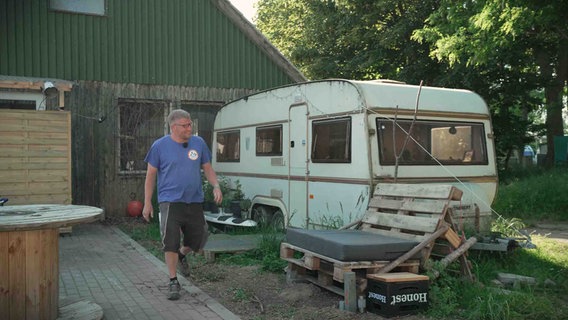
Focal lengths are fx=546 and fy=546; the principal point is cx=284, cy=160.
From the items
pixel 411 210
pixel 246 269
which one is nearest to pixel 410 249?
pixel 411 210

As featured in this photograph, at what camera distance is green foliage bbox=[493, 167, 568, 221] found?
1184 centimetres

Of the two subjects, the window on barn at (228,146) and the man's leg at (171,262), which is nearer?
the man's leg at (171,262)

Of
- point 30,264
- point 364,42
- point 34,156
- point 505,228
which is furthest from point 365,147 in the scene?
point 364,42

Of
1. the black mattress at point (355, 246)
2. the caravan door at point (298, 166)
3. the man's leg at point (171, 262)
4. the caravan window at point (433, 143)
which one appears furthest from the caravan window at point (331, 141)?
the man's leg at point (171, 262)

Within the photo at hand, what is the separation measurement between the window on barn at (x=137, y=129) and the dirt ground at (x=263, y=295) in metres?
5.91

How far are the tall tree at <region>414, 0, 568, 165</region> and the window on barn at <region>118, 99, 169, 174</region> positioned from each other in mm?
6913

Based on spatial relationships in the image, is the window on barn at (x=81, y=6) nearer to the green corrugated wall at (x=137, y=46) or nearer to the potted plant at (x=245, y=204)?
the green corrugated wall at (x=137, y=46)

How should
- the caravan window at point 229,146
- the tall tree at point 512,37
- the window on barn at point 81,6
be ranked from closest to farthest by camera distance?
the caravan window at point 229,146
the tall tree at point 512,37
the window on barn at point 81,6

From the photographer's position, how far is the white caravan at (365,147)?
6.96 metres

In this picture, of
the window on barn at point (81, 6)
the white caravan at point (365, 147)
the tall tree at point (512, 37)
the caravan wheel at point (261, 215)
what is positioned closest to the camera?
the white caravan at point (365, 147)

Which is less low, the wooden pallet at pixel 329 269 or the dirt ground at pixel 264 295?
the wooden pallet at pixel 329 269

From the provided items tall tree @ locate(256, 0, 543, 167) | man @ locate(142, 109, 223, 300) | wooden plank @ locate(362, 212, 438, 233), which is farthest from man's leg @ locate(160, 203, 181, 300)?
tall tree @ locate(256, 0, 543, 167)

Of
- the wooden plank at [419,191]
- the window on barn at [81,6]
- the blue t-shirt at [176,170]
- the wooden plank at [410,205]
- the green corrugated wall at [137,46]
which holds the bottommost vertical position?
the wooden plank at [410,205]

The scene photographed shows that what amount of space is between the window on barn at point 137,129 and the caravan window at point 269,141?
158 inches
